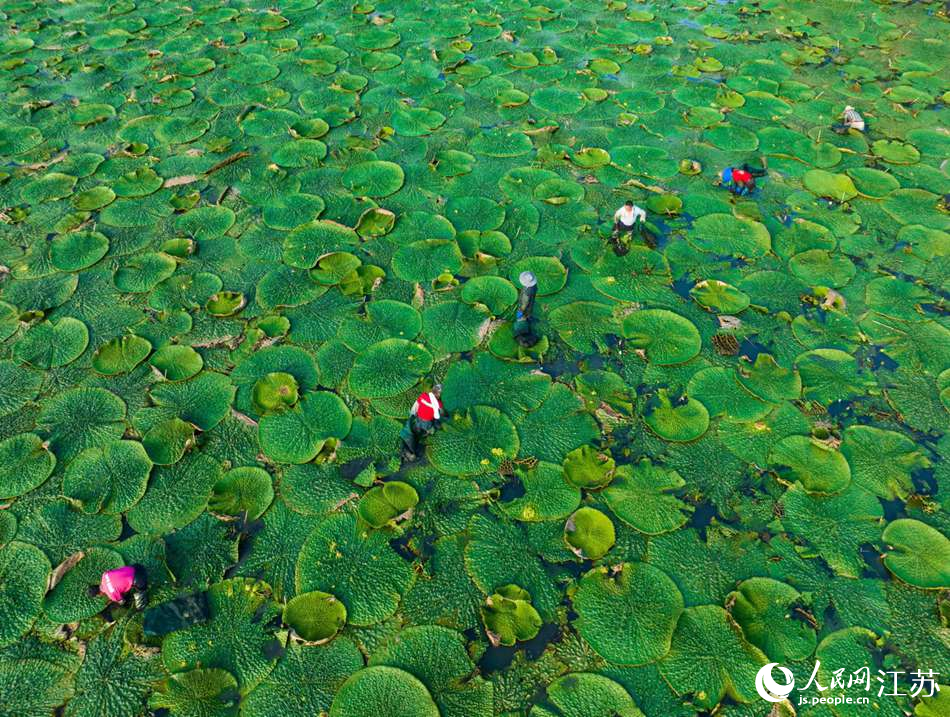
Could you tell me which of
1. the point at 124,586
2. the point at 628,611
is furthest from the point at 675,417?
the point at 124,586

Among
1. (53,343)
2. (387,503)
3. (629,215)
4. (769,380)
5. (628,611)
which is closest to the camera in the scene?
(628,611)

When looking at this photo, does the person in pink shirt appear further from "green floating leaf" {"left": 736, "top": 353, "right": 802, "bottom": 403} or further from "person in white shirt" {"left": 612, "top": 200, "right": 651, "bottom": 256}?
"person in white shirt" {"left": 612, "top": 200, "right": 651, "bottom": 256}

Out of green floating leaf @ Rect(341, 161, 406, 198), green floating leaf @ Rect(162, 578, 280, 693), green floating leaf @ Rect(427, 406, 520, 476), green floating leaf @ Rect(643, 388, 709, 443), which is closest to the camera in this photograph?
green floating leaf @ Rect(162, 578, 280, 693)

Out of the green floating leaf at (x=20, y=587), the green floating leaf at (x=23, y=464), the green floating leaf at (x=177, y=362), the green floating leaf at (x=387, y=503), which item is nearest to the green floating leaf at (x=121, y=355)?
the green floating leaf at (x=177, y=362)

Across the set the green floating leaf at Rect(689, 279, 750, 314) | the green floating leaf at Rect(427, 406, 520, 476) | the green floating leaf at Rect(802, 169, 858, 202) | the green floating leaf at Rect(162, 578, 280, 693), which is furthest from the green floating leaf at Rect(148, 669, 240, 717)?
the green floating leaf at Rect(802, 169, 858, 202)

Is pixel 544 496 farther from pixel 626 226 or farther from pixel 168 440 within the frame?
pixel 626 226

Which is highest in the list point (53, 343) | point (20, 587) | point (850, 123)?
point (850, 123)

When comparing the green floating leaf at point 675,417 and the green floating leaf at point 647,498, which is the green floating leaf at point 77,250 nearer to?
the green floating leaf at point 647,498
